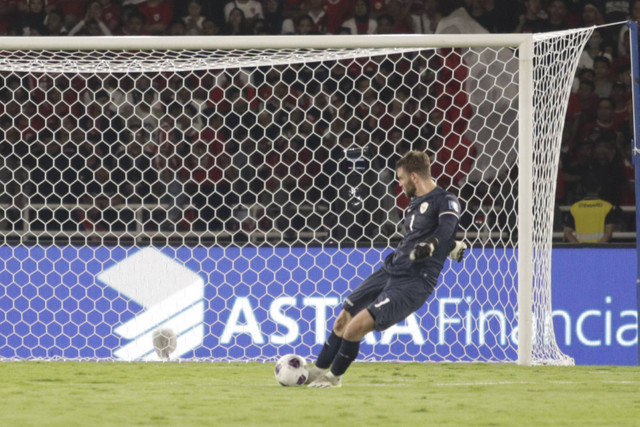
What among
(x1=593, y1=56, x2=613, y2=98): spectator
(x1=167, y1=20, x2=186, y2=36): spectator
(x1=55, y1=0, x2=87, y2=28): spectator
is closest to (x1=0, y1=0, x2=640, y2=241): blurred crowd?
(x1=593, y1=56, x2=613, y2=98): spectator

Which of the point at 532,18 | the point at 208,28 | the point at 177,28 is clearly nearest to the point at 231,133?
the point at 208,28

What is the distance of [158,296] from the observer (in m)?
7.70

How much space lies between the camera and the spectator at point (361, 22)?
34.7ft

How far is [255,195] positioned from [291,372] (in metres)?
2.67

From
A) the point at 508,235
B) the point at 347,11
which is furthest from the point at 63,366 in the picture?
the point at 347,11

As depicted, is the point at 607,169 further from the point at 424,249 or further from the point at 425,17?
the point at 424,249

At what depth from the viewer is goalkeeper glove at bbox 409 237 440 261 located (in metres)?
5.66

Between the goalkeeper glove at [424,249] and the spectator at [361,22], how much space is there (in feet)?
17.1

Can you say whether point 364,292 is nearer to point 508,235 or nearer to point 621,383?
point 621,383

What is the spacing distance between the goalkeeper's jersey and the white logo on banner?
210cm

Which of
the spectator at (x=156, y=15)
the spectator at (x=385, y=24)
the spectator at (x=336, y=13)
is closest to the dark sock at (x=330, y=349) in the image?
the spectator at (x=385, y=24)

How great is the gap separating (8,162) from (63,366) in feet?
7.43

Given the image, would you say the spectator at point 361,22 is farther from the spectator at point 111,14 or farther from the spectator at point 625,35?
the spectator at point 625,35

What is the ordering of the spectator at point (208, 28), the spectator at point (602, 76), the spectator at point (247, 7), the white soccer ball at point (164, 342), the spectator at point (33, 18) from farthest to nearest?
the spectator at point (247, 7) < the spectator at point (33, 18) < the spectator at point (208, 28) < the spectator at point (602, 76) < the white soccer ball at point (164, 342)
